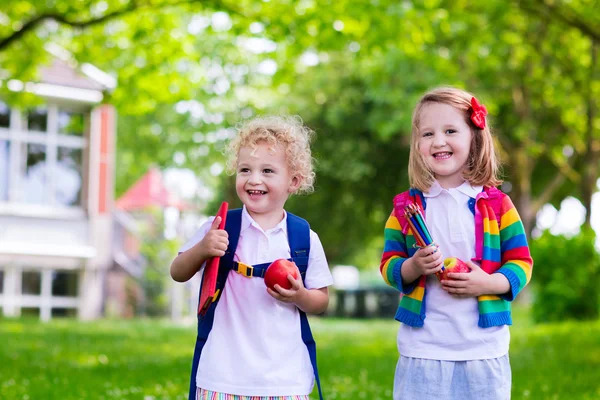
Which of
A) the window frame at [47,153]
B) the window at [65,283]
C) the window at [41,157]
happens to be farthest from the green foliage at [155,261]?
the window at [41,157]

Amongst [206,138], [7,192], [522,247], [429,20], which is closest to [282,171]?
[522,247]

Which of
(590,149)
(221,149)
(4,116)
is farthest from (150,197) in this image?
(221,149)

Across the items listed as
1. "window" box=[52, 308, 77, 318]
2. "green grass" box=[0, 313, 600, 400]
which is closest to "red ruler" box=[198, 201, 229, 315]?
"green grass" box=[0, 313, 600, 400]

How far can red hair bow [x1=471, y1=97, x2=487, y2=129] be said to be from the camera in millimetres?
3457

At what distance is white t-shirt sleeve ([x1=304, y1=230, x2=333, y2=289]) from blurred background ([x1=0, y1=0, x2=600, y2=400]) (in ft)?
2.65

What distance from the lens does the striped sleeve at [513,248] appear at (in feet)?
10.9

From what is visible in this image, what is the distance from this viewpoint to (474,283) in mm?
3246

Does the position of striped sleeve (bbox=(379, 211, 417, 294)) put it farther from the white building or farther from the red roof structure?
the red roof structure

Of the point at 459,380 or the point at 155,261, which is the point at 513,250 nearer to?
the point at 459,380

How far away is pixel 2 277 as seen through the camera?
2244 centimetres

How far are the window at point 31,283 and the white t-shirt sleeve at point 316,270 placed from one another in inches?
818

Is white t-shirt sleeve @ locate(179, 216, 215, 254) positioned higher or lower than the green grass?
higher

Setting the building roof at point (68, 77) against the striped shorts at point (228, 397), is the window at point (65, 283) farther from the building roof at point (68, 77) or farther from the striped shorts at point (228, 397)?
the striped shorts at point (228, 397)

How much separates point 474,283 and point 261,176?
1.01 metres
